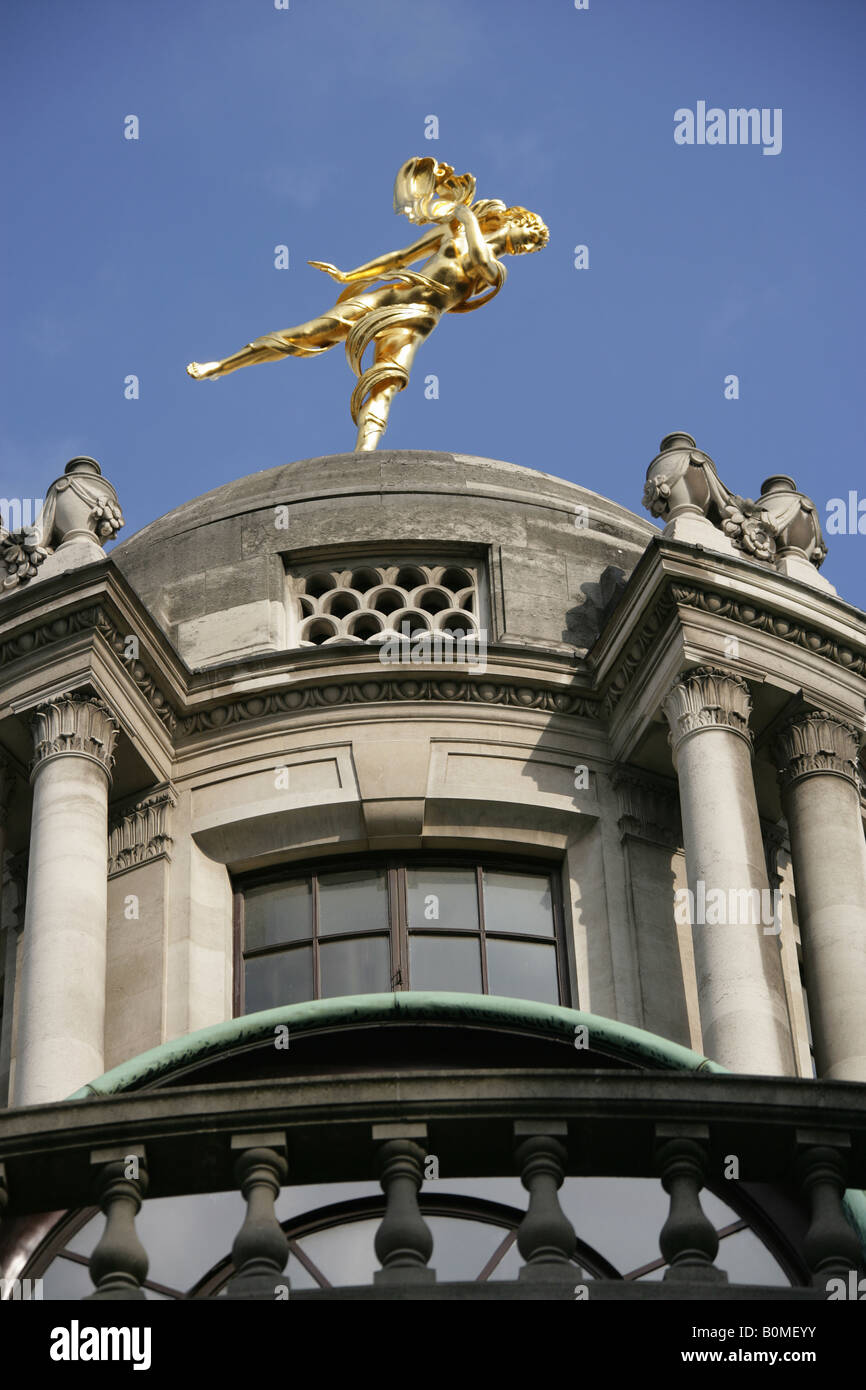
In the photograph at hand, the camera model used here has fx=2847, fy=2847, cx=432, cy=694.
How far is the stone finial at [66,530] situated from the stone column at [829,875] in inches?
261

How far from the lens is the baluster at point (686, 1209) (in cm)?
1323

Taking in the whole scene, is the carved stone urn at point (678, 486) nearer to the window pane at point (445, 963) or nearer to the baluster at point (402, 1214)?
the window pane at point (445, 963)

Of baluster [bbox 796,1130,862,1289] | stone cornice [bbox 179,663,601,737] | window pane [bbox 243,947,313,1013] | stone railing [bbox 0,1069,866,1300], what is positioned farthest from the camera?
stone cornice [bbox 179,663,601,737]

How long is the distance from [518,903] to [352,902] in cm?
151

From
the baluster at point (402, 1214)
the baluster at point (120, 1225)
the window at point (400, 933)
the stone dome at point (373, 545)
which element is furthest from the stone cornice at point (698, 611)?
the baluster at point (120, 1225)

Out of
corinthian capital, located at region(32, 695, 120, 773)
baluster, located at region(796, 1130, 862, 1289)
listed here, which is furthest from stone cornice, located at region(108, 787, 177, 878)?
baluster, located at region(796, 1130, 862, 1289)

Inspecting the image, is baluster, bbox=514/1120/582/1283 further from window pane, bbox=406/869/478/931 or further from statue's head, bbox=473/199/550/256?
statue's head, bbox=473/199/550/256

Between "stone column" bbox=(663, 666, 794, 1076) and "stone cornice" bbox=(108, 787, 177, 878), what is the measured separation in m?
4.66

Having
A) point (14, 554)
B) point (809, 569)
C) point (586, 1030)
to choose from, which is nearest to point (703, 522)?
point (809, 569)

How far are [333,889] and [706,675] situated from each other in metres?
4.03

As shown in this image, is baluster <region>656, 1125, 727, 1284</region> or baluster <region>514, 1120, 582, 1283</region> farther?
baluster <region>656, 1125, 727, 1284</region>

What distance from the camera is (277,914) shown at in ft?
84.9

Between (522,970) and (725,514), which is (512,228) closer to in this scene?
(725,514)

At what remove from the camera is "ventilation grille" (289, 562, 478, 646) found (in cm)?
2762
